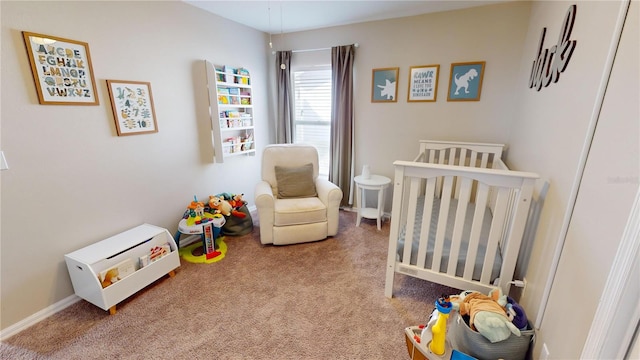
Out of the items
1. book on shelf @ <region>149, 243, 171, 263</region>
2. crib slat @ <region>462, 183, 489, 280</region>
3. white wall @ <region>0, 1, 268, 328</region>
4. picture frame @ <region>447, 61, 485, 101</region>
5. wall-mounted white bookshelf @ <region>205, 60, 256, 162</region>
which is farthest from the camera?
wall-mounted white bookshelf @ <region>205, 60, 256, 162</region>

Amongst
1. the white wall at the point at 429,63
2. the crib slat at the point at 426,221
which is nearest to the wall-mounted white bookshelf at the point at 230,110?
the white wall at the point at 429,63

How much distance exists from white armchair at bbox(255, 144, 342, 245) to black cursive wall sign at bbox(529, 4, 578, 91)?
179 centimetres

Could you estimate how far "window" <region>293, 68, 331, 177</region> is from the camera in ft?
11.5

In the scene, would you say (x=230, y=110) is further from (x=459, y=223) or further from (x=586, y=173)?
(x=586, y=173)

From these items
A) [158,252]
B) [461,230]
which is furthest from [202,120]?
[461,230]

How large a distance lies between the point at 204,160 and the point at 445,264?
2.55 m

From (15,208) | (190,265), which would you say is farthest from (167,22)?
(190,265)

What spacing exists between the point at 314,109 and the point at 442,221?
2511mm

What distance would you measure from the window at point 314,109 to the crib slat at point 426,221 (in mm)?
2058

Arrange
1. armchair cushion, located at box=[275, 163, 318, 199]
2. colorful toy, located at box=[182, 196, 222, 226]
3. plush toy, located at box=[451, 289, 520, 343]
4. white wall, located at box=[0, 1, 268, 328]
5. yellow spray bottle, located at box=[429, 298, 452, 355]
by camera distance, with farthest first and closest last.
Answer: armchair cushion, located at box=[275, 163, 318, 199] → colorful toy, located at box=[182, 196, 222, 226] → white wall, located at box=[0, 1, 268, 328] → yellow spray bottle, located at box=[429, 298, 452, 355] → plush toy, located at box=[451, 289, 520, 343]

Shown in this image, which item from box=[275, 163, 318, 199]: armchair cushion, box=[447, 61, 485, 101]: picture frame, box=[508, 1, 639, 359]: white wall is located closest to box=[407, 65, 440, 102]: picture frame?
box=[447, 61, 485, 101]: picture frame

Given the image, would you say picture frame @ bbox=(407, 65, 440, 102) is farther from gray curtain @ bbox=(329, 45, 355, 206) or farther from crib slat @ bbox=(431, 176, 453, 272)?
crib slat @ bbox=(431, 176, 453, 272)

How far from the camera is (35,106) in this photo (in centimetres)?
163

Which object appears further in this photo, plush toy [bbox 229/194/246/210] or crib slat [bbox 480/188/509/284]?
plush toy [bbox 229/194/246/210]
